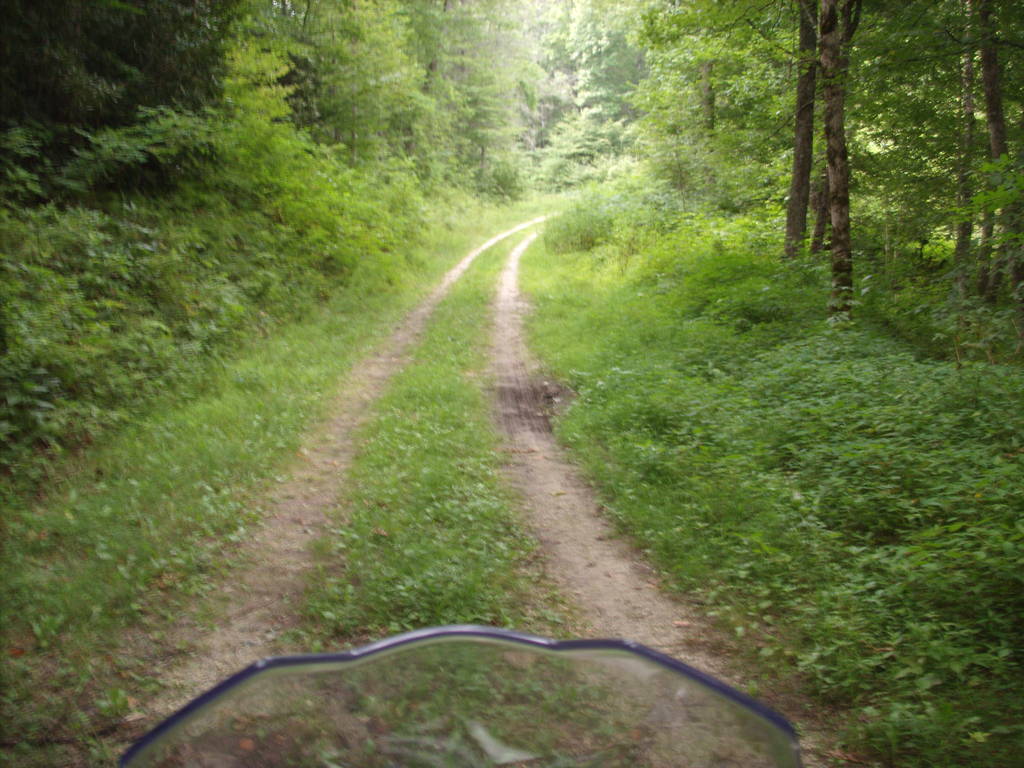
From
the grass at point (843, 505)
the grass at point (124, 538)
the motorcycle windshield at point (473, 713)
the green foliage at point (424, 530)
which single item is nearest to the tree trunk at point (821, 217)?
the grass at point (843, 505)

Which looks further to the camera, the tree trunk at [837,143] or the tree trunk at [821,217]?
the tree trunk at [821,217]

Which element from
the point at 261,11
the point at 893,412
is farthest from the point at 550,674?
the point at 261,11

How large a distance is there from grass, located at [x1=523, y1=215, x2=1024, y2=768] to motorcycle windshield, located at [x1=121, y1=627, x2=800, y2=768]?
239 cm

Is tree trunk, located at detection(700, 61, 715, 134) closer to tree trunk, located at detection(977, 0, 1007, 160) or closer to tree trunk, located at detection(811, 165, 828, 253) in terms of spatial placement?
tree trunk, located at detection(811, 165, 828, 253)

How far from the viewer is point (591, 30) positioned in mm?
45469

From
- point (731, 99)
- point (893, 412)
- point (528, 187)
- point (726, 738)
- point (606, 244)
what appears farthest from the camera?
point (528, 187)

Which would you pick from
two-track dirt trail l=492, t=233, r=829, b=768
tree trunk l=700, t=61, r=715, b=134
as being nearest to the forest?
two-track dirt trail l=492, t=233, r=829, b=768

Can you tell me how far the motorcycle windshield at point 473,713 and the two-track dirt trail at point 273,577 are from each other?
248 centimetres

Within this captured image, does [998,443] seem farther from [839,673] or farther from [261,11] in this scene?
[261,11]

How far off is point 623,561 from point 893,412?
3157 millimetres

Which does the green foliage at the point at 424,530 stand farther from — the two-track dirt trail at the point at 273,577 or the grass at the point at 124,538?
the grass at the point at 124,538

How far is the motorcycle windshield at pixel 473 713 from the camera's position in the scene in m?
1.40

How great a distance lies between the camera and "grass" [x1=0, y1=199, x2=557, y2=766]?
3.37 metres

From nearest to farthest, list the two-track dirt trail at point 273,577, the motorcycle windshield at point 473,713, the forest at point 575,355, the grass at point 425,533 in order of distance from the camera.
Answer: the motorcycle windshield at point 473,713 → the two-track dirt trail at point 273,577 → the forest at point 575,355 → the grass at point 425,533
